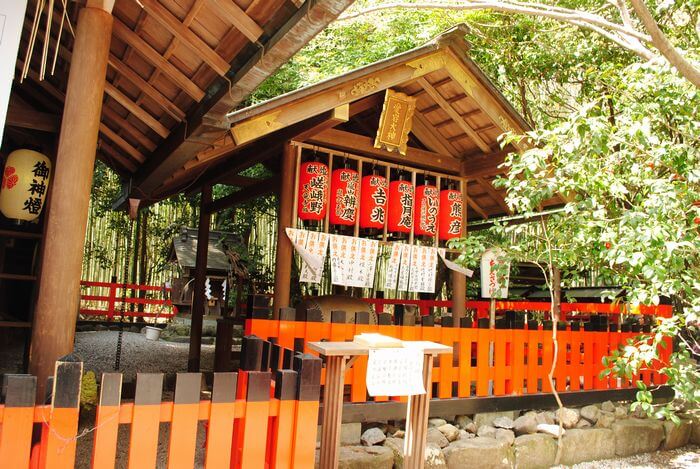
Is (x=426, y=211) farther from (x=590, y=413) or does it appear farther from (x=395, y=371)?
(x=395, y=371)

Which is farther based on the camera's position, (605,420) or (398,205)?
(398,205)

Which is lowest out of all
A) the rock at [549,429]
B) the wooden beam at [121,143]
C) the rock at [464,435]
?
the rock at [464,435]

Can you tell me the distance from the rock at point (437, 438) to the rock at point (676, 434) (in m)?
3.52

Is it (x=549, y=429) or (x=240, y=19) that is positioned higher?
(x=240, y=19)

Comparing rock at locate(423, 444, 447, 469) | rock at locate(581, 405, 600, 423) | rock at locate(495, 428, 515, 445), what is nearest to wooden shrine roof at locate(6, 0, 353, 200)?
rock at locate(423, 444, 447, 469)

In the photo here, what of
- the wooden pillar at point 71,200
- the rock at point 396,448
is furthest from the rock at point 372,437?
the wooden pillar at point 71,200

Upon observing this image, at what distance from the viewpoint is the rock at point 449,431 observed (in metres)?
5.48

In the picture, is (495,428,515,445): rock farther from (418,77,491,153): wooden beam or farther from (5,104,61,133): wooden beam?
(5,104,61,133): wooden beam

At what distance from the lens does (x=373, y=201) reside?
306 inches

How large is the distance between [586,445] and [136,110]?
6.71 meters

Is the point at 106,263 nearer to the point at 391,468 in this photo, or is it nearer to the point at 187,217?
the point at 187,217

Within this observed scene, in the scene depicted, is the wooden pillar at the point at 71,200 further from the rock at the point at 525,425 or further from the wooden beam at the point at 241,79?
the rock at the point at 525,425

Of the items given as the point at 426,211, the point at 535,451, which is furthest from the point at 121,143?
the point at 535,451

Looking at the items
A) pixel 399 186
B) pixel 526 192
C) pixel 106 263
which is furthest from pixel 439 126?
pixel 106 263
